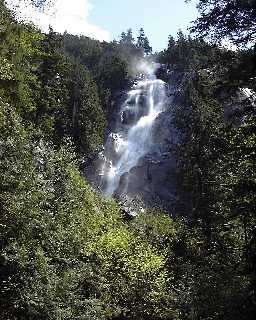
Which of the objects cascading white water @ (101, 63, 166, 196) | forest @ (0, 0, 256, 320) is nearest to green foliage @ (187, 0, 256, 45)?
forest @ (0, 0, 256, 320)

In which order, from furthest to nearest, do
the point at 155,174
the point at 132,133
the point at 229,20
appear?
the point at 132,133 → the point at 155,174 → the point at 229,20

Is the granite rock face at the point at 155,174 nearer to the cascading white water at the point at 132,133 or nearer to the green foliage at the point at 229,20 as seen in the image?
the cascading white water at the point at 132,133

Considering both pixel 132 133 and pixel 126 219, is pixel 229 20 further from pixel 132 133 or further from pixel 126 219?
pixel 132 133

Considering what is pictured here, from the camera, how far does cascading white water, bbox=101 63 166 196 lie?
58.7m

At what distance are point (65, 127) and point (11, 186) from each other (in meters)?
35.6

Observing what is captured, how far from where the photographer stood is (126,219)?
3912 centimetres

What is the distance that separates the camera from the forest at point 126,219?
42.9 ft

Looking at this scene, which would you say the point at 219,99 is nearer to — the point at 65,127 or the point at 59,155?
the point at 59,155

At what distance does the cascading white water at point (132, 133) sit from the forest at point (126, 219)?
13.7m

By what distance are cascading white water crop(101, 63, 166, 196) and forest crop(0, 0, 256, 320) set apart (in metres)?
13.7

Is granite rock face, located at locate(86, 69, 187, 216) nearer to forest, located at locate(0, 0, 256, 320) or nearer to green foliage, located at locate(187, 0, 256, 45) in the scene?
forest, located at locate(0, 0, 256, 320)

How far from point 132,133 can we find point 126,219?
28.6 m

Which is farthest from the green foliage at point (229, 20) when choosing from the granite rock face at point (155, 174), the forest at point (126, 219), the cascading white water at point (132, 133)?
the cascading white water at point (132, 133)

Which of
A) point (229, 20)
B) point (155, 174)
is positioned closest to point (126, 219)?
point (155, 174)
